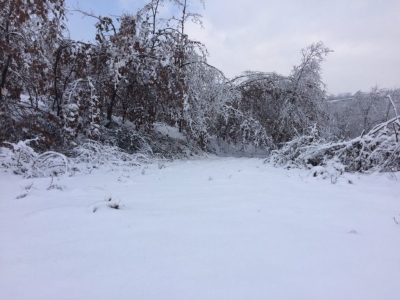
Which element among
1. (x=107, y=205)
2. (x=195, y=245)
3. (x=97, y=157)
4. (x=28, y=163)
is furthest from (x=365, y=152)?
(x=28, y=163)

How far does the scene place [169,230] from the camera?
6.01 feet

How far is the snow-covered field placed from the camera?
120 cm

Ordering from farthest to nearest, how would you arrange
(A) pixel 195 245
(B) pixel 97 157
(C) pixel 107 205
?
(B) pixel 97 157
(C) pixel 107 205
(A) pixel 195 245

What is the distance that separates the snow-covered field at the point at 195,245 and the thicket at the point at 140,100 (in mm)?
2025

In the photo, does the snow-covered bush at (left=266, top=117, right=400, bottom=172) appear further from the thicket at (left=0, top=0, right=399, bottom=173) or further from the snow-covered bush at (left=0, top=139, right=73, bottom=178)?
the snow-covered bush at (left=0, top=139, right=73, bottom=178)

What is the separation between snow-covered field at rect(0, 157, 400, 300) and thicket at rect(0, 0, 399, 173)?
2.02m

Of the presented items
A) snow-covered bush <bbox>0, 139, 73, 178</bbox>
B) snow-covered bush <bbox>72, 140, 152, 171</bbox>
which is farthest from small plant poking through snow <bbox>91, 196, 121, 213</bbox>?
snow-covered bush <bbox>72, 140, 152, 171</bbox>

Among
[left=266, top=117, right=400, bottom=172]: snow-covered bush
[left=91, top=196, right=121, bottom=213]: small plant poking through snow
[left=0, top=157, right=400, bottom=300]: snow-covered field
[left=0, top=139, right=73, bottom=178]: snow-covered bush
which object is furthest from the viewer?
[left=266, top=117, right=400, bottom=172]: snow-covered bush

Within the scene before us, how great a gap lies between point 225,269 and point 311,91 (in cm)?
1068

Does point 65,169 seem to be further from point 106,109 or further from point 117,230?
point 106,109

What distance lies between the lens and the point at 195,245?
5.30ft

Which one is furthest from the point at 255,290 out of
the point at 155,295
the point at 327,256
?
the point at 327,256

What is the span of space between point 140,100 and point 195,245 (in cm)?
634

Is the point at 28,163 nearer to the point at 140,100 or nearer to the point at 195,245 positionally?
the point at 195,245
